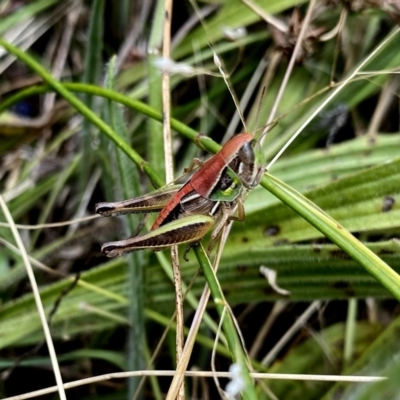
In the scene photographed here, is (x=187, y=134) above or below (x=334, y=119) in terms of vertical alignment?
below

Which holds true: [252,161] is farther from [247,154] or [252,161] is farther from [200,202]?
[200,202]

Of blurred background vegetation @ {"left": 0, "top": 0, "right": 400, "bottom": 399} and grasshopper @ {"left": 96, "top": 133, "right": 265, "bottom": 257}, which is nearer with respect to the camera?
grasshopper @ {"left": 96, "top": 133, "right": 265, "bottom": 257}

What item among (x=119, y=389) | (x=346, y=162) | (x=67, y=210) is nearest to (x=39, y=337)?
(x=119, y=389)

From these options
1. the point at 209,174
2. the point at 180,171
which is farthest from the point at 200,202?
the point at 180,171

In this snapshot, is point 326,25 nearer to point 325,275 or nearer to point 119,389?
point 325,275

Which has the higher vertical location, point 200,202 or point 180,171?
point 180,171
